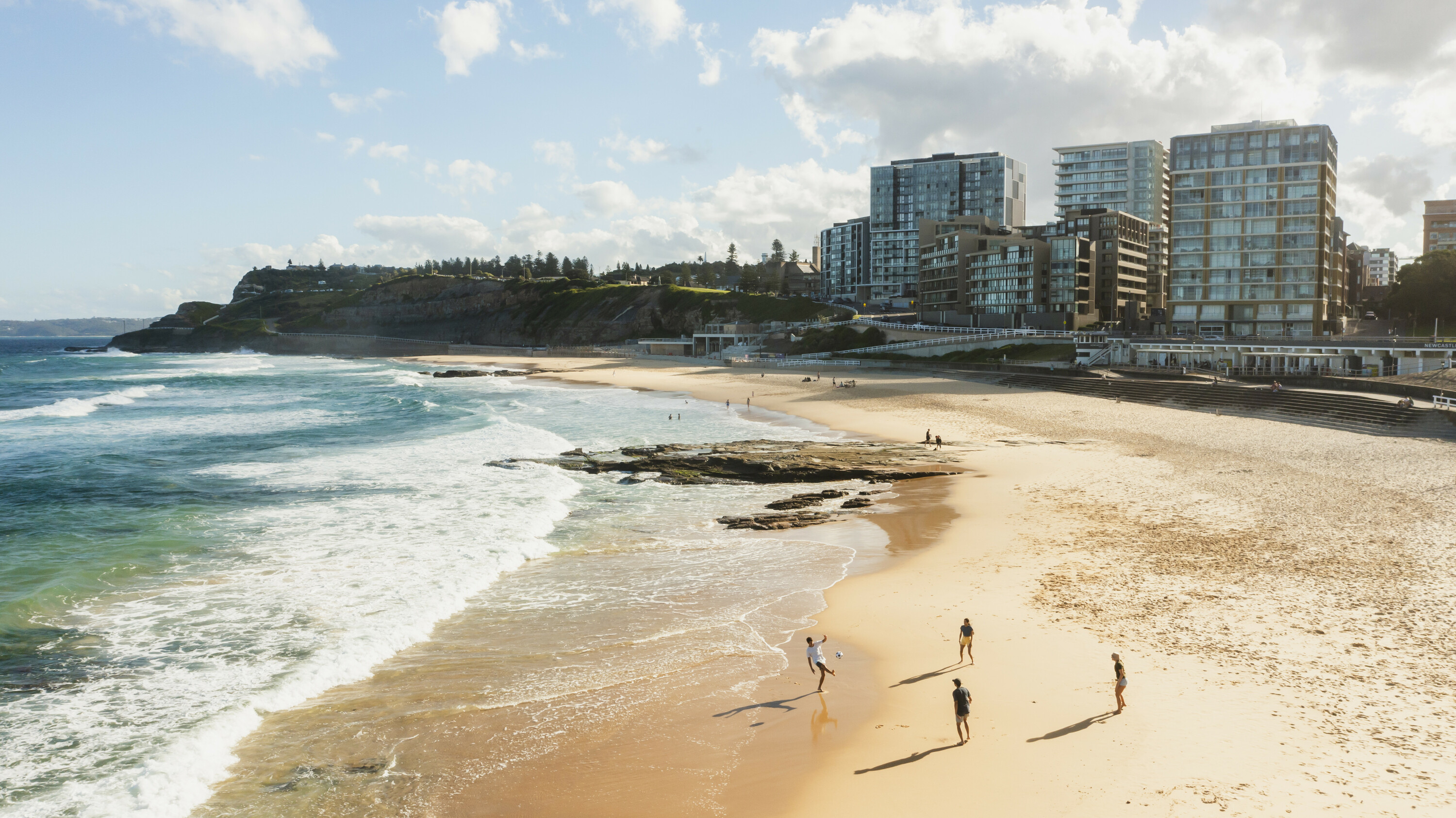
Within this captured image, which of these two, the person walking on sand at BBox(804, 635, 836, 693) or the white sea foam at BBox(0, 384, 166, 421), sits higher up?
the white sea foam at BBox(0, 384, 166, 421)

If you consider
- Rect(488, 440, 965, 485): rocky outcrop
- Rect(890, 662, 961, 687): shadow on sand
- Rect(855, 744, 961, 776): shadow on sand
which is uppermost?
Rect(488, 440, 965, 485): rocky outcrop

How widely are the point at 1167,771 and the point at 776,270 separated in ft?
539

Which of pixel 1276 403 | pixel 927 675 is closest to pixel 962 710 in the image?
pixel 927 675

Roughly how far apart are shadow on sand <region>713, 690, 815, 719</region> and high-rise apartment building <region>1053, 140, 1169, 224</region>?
15005 cm

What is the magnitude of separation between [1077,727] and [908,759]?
257cm

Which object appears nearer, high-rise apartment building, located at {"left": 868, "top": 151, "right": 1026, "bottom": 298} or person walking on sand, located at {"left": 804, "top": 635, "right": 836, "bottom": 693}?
person walking on sand, located at {"left": 804, "top": 635, "right": 836, "bottom": 693}

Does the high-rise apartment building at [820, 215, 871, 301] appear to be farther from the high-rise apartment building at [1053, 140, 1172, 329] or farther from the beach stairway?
the beach stairway

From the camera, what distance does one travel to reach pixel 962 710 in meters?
10.6

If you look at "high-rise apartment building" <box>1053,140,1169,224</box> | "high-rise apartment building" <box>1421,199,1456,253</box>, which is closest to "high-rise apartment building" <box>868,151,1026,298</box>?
"high-rise apartment building" <box>1053,140,1169,224</box>

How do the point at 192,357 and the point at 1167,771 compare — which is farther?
the point at 192,357

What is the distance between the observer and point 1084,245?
100m

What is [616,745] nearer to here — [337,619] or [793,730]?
[793,730]

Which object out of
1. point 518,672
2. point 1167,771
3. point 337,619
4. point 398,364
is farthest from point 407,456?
point 398,364

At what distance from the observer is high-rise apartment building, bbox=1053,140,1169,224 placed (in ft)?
469
